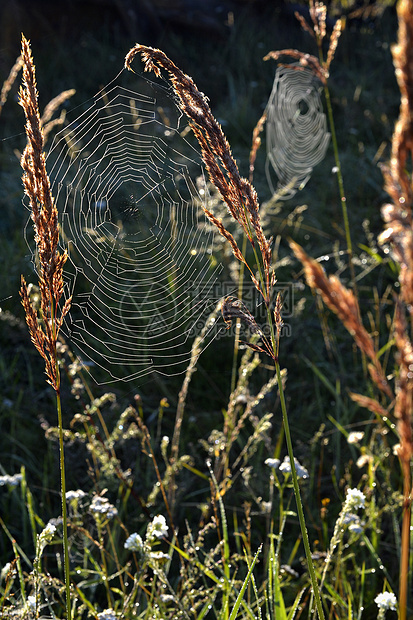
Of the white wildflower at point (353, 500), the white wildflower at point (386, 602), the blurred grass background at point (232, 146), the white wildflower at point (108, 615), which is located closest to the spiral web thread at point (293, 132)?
the blurred grass background at point (232, 146)

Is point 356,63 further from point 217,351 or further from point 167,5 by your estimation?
point 217,351

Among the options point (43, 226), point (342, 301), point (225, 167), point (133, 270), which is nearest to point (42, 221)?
point (43, 226)

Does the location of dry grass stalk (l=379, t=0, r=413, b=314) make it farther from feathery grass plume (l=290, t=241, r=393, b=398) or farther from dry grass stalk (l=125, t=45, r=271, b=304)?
dry grass stalk (l=125, t=45, r=271, b=304)

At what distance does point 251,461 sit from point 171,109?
396 cm

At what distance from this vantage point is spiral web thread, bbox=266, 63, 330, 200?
4609 mm

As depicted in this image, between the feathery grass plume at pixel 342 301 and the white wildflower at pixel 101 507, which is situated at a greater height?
the feathery grass plume at pixel 342 301

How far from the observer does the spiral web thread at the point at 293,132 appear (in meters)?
4.61

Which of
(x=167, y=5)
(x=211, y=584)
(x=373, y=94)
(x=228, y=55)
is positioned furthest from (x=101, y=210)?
(x=167, y=5)

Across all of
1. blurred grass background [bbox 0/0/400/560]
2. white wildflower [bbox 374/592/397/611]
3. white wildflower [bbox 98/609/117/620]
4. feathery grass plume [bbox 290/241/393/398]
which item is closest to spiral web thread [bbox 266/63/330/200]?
blurred grass background [bbox 0/0/400/560]

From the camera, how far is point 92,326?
9.75 feet

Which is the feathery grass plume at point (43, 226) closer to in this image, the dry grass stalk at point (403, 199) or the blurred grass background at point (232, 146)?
the dry grass stalk at point (403, 199)

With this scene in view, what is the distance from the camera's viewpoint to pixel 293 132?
5.32 meters

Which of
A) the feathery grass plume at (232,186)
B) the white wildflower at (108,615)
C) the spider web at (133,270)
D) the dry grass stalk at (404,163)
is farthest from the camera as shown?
the spider web at (133,270)

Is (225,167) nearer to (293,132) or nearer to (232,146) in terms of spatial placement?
(232,146)
